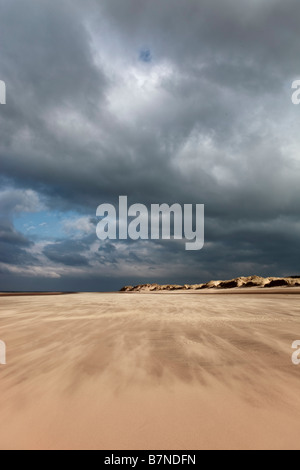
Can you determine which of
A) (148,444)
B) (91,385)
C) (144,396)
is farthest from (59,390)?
(148,444)

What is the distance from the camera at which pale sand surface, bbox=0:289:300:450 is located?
206cm

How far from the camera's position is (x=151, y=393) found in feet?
9.05

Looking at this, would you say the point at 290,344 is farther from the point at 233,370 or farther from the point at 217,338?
the point at 233,370

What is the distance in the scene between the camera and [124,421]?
2254mm

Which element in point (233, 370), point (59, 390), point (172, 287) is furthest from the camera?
point (172, 287)

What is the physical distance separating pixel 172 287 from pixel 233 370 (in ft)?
235

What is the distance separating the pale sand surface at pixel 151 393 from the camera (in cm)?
206

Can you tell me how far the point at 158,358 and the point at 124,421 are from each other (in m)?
1.65

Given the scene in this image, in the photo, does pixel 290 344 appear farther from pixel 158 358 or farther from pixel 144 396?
pixel 144 396

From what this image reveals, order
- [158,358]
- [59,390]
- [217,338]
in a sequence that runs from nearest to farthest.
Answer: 1. [59,390]
2. [158,358]
3. [217,338]
